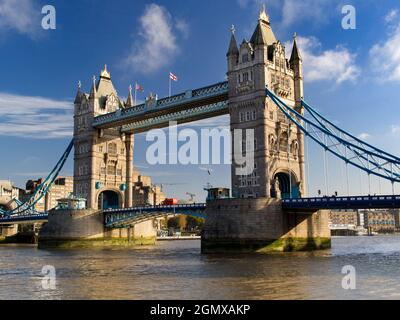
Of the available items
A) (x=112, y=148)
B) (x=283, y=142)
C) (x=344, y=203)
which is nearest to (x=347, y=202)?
(x=344, y=203)

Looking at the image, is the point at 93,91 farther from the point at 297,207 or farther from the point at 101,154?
the point at 297,207

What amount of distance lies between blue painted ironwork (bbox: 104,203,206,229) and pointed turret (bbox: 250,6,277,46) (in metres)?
23.6

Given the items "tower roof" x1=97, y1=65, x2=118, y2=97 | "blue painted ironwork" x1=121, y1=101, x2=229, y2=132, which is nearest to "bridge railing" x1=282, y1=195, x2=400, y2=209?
"blue painted ironwork" x1=121, y1=101, x2=229, y2=132

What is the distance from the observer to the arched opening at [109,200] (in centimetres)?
9400

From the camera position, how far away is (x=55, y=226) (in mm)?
83188

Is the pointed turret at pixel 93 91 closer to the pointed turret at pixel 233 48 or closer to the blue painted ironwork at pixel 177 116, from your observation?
the blue painted ironwork at pixel 177 116

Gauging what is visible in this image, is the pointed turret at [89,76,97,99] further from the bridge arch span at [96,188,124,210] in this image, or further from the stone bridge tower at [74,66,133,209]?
the bridge arch span at [96,188,124,210]

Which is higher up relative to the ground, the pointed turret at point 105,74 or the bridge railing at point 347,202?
the pointed turret at point 105,74

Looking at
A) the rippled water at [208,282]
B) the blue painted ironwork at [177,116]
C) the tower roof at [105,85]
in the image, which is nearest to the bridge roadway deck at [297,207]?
the rippled water at [208,282]

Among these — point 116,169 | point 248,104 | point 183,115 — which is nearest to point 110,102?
point 116,169

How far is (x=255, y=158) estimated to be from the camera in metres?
63.0

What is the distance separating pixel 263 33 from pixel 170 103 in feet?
61.5

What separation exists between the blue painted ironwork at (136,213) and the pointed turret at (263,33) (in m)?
23.6
